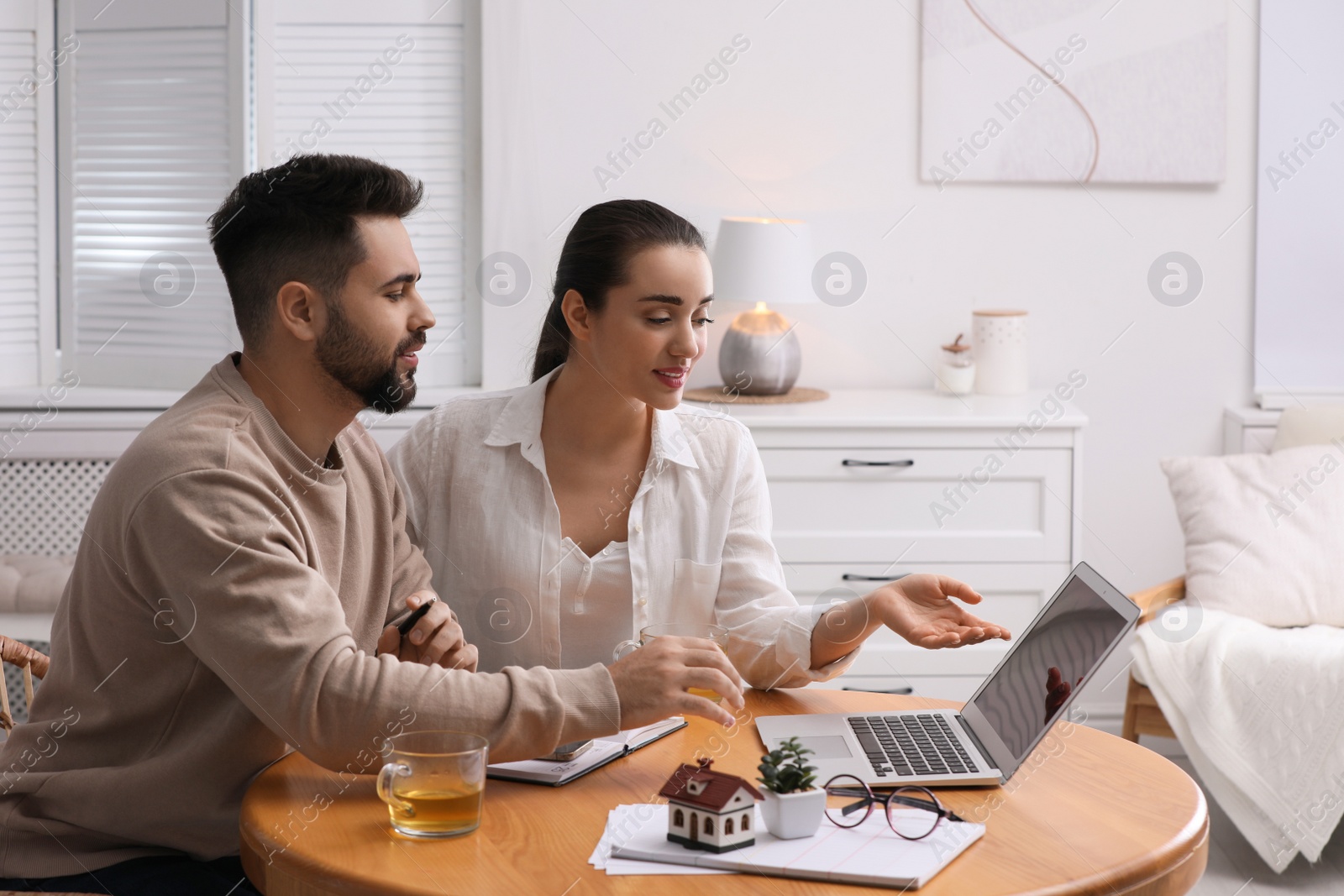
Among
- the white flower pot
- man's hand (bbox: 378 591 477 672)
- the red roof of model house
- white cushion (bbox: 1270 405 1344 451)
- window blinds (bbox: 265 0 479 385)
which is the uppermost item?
window blinds (bbox: 265 0 479 385)

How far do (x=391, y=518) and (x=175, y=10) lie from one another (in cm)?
248

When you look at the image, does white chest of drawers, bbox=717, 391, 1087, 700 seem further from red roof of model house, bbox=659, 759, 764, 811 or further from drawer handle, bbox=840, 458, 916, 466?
red roof of model house, bbox=659, 759, 764, 811

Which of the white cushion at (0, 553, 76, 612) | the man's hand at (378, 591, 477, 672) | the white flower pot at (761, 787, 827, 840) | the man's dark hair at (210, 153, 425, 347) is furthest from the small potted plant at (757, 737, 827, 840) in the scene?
the white cushion at (0, 553, 76, 612)

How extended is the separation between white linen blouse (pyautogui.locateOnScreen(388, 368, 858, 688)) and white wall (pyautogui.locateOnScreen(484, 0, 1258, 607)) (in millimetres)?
1673

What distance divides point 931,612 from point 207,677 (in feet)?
3.00

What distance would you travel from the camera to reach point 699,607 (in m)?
1.92

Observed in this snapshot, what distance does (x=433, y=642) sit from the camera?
1574 mm

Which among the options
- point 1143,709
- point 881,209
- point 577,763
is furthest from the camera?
point 881,209

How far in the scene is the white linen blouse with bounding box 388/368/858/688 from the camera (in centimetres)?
188

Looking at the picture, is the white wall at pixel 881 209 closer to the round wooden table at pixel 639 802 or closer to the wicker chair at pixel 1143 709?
the wicker chair at pixel 1143 709

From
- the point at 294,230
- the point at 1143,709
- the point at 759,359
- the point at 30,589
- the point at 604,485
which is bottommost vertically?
the point at 1143,709

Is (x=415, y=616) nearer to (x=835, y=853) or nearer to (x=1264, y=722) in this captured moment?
(x=835, y=853)

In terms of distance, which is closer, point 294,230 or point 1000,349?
point 294,230

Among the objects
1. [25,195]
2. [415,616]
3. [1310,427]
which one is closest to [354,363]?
[415,616]
